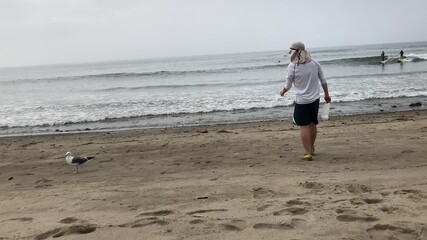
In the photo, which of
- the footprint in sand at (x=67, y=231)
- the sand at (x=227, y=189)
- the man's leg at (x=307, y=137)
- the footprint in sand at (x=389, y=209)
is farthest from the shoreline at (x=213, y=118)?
the footprint in sand at (x=389, y=209)

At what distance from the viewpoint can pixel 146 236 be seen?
2990 mm

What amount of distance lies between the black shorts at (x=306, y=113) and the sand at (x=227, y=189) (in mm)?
578

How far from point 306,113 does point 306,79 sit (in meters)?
0.50

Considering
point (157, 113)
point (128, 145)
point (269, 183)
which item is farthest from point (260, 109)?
point (269, 183)

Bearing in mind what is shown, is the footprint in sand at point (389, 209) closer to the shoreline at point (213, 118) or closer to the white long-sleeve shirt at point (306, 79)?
the white long-sleeve shirt at point (306, 79)

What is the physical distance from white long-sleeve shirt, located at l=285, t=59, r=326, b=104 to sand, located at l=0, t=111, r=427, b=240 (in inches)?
37.3

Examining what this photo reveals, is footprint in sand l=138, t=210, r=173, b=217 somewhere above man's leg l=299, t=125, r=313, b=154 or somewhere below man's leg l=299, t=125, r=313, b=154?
below

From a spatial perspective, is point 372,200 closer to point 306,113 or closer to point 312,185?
point 312,185

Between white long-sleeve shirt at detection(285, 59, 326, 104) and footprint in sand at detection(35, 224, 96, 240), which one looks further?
white long-sleeve shirt at detection(285, 59, 326, 104)

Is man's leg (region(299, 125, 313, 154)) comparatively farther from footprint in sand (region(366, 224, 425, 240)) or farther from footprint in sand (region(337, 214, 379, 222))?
footprint in sand (region(366, 224, 425, 240))

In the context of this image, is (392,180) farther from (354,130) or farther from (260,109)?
(260,109)

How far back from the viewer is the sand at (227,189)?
3.05 m

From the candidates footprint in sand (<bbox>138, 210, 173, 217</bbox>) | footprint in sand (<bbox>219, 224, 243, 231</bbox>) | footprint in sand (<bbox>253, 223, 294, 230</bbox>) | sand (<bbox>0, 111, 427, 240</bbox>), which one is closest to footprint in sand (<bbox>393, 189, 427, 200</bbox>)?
sand (<bbox>0, 111, 427, 240</bbox>)

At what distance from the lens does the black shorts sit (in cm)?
538
